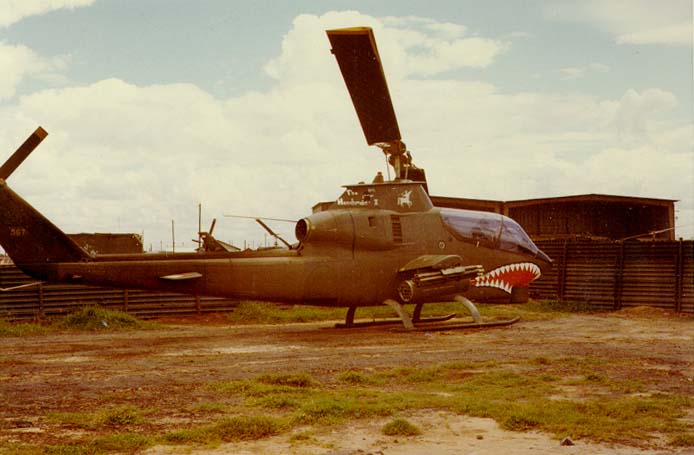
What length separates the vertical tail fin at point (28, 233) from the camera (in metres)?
12.9

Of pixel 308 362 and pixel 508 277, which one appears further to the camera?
pixel 508 277

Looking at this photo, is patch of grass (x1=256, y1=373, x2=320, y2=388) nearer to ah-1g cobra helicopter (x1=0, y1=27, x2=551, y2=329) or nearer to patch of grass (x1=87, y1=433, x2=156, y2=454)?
patch of grass (x1=87, y1=433, x2=156, y2=454)

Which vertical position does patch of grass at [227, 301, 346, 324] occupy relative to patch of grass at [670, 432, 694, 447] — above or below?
below

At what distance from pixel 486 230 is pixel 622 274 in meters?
8.65

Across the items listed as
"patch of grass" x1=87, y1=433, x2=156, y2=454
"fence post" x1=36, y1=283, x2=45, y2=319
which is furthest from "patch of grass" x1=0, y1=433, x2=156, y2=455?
"fence post" x1=36, y1=283, x2=45, y2=319

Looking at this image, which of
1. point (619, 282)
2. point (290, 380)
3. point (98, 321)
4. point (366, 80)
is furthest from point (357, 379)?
point (619, 282)

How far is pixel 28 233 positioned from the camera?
44.1 feet

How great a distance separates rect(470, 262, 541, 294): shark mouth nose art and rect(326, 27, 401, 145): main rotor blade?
14.3 feet

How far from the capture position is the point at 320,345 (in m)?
13.6

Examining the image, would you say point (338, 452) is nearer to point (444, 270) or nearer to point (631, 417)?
point (631, 417)

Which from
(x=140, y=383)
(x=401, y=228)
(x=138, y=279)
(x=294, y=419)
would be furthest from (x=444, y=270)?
(x=294, y=419)

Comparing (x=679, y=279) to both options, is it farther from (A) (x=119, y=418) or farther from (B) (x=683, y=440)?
(A) (x=119, y=418)

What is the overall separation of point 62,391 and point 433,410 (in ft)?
15.1

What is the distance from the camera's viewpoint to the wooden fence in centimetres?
2216
